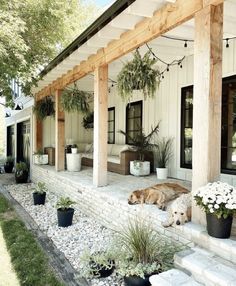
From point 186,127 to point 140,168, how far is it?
136 cm

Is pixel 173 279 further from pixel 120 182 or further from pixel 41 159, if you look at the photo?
pixel 41 159

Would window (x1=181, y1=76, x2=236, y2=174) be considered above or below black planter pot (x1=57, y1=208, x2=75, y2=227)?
above

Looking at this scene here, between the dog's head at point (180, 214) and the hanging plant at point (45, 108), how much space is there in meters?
6.38

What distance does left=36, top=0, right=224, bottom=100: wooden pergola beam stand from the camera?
9.33 feet

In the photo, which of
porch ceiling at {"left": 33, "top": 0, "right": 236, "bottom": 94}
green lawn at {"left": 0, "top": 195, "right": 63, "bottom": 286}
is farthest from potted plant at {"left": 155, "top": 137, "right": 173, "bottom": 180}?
green lawn at {"left": 0, "top": 195, "right": 63, "bottom": 286}

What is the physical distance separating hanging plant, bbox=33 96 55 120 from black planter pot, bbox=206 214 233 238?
6.87 m

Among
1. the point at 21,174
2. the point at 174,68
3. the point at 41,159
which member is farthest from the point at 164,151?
the point at 21,174

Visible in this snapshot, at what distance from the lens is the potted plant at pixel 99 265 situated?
2.90 m

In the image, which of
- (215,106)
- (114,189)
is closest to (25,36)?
(114,189)

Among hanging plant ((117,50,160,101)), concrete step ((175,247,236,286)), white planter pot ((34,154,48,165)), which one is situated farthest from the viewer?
white planter pot ((34,154,48,165))

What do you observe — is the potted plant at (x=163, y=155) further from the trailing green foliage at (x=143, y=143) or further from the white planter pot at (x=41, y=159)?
the white planter pot at (x=41, y=159)

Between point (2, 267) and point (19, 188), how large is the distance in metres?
5.35

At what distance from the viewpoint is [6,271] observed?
10.3 feet

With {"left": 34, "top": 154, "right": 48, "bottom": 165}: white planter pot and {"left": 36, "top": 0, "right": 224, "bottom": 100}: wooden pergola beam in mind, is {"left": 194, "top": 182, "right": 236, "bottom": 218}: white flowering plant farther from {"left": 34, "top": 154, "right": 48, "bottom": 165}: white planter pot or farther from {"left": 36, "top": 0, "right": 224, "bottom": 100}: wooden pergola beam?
{"left": 34, "top": 154, "right": 48, "bottom": 165}: white planter pot
